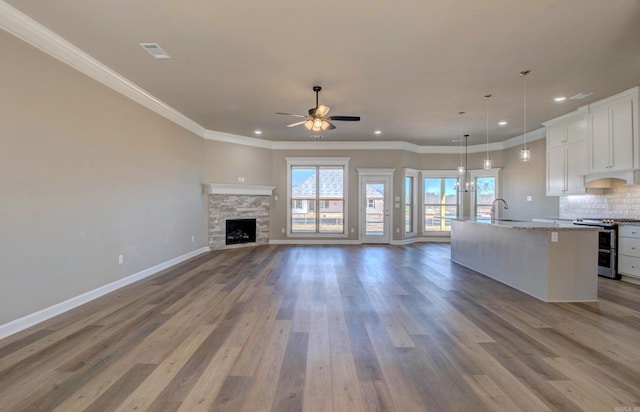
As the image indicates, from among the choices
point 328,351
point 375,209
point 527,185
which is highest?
point 527,185

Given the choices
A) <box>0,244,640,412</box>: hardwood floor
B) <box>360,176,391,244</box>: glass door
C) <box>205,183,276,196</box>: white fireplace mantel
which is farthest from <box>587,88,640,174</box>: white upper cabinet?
<box>205,183,276,196</box>: white fireplace mantel

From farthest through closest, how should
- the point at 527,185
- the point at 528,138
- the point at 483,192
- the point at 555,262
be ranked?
1. the point at 483,192
2. the point at 527,185
3. the point at 528,138
4. the point at 555,262

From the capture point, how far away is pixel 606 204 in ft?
19.1

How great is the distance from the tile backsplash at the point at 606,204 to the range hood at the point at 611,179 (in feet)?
0.40

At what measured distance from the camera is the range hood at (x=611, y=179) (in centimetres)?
493

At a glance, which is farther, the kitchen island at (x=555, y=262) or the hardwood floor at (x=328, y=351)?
the kitchen island at (x=555, y=262)

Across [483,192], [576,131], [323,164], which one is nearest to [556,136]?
[576,131]

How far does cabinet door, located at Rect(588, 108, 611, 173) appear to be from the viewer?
5305 millimetres

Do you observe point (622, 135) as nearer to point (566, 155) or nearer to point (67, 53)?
point (566, 155)

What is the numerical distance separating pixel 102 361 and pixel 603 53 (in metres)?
6.21

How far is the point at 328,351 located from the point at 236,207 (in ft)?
20.1

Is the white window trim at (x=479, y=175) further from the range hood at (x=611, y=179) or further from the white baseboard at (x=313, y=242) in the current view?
the white baseboard at (x=313, y=242)

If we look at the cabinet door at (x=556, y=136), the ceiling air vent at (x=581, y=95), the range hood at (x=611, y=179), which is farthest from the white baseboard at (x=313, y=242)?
the ceiling air vent at (x=581, y=95)

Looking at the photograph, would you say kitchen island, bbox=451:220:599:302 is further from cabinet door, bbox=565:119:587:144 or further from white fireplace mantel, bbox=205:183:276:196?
white fireplace mantel, bbox=205:183:276:196
